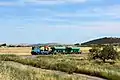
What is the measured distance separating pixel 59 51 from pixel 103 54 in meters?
54.5

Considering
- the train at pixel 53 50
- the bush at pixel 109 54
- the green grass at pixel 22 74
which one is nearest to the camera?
the green grass at pixel 22 74

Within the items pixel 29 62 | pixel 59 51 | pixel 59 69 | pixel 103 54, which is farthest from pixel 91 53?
pixel 59 51

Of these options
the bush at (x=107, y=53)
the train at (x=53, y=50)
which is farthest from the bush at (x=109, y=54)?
the train at (x=53, y=50)

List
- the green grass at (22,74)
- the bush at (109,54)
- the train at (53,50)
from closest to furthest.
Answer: the green grass at (22,74) < the bush at (109,54) < the train at (53,50)

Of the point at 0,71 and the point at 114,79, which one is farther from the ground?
the point at 0,71

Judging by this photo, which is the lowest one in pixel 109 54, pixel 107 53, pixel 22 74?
pixel 109 54

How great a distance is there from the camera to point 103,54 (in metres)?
80.8

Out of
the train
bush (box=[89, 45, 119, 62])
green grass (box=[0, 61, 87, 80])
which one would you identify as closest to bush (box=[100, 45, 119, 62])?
bush (box=[89, 45, 119, 62])

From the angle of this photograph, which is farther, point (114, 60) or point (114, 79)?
point (114, 60)

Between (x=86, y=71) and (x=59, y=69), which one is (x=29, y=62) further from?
(x=86, y=71)

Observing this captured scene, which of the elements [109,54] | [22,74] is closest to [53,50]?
[109,54]

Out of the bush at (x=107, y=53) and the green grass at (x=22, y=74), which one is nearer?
the green grass at (x=22, y=74)

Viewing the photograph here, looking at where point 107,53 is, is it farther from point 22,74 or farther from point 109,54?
point 22,74

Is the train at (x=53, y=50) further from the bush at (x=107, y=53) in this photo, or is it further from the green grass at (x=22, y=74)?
the green grass at (x=22, y=74)
